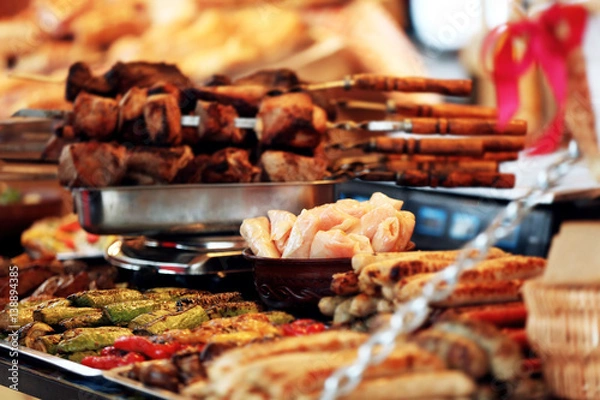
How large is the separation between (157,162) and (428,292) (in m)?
2.16

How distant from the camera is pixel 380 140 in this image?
3.57 metres

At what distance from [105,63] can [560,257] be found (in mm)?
6194

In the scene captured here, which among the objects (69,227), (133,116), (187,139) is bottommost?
(69,227)

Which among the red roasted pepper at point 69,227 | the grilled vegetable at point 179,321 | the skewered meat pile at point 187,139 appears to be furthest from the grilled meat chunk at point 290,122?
the red roasted pepper at point 69,227

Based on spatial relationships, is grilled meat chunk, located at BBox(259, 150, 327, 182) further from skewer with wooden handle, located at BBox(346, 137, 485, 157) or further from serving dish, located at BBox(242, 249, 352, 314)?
serving dish, located at BBox(242, 249, 352, 314)

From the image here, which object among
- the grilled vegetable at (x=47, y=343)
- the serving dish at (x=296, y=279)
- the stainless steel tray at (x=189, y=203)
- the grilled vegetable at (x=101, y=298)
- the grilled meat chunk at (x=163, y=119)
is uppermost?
the grilled meat chunk at (x=163, y=119)

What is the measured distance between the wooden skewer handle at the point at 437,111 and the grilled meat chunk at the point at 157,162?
985 mm

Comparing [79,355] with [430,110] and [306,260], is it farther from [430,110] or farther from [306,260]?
[430,110]

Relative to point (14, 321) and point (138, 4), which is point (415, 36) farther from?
point (14, 321)

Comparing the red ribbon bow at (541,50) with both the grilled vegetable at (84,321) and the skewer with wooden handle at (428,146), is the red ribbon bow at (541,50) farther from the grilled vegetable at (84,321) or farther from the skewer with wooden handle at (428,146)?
the skewer with wooden handle at (428,146)

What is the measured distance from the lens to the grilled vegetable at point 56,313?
2666mm

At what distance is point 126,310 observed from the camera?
2609 mm

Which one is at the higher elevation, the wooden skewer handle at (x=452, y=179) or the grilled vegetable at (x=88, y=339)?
the wooden skewer handle at (x=452, y=179)

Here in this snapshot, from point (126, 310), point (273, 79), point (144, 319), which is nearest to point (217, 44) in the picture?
point (273, 79)
